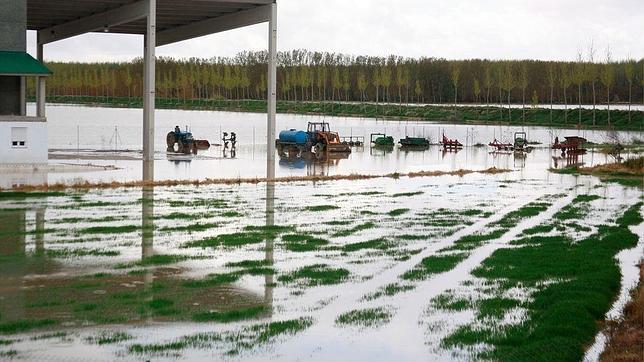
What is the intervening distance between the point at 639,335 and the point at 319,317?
11.6ft

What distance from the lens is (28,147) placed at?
118ft

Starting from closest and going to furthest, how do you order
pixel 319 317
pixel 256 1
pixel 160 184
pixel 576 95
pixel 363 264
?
1. pixel 319 317
2. pixel 363 264
3. pixel 160 184
4. pixel 256 1
5. pixel 576 95

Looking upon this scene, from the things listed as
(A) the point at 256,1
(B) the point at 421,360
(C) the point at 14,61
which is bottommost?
(B) the point at 421,360

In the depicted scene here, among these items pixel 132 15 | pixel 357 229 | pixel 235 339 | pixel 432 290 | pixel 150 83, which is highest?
pixel 132 15

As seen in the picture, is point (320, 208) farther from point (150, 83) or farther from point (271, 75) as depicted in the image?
point (271, 75)

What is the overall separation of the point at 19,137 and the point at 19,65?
249cm

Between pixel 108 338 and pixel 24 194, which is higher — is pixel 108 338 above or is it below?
below

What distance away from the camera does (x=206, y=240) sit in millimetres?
18328

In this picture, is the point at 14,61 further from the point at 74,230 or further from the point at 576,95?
the point at 576,95

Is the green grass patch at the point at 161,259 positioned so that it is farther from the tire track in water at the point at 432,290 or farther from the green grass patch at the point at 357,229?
the green grass patch at the point at 357,229

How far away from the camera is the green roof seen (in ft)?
117

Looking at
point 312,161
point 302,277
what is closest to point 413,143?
point 312,161

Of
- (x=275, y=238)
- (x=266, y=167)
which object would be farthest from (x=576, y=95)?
(x=275, y=238)

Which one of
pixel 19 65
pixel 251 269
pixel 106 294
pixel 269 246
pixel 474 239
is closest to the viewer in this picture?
pixel 106 294
